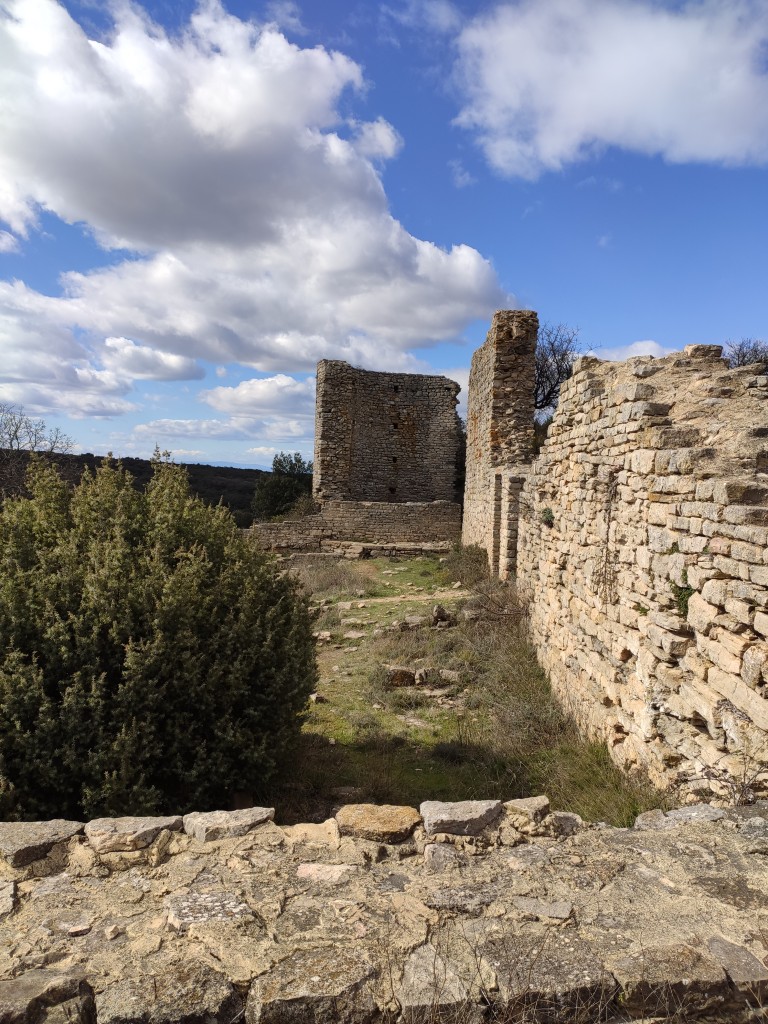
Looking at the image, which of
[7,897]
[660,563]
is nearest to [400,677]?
[660,563]

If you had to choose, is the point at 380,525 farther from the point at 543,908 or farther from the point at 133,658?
the point at 543,908

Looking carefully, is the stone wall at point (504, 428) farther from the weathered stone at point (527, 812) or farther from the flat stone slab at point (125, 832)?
the flat stone slab at point (125, 832)

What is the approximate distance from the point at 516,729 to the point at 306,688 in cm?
220

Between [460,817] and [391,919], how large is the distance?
0.82 metres

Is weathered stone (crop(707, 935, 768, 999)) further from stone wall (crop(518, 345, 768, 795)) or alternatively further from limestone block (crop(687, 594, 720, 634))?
limestone block (crop(687, 594, 720, 634))

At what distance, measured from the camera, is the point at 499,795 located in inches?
195

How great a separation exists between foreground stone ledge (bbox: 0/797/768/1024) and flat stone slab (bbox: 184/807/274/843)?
0.03 ft

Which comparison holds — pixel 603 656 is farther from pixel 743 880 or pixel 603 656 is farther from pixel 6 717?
pixel 6 717

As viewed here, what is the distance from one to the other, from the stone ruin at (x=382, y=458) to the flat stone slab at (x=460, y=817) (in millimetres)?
16353

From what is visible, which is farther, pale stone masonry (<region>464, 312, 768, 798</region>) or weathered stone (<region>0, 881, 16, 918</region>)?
pale stone masonry (<region>464, 312, 768, 798</region>)

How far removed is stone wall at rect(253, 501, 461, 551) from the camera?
19.7m

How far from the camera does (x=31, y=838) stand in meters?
3.02

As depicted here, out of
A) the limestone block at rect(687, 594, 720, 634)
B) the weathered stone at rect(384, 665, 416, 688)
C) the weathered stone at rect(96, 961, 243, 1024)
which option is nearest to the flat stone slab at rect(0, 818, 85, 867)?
the weathered stone at rect(96, 961, 243, 1024)

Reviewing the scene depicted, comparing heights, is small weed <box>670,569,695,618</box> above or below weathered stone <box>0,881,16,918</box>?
above
